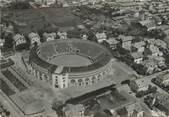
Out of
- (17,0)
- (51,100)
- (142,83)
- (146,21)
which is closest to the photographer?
(51,100)

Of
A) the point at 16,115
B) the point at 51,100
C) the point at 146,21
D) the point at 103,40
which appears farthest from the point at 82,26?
the point at 16,115

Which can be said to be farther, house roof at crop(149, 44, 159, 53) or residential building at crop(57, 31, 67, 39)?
residential building at crop(57, 31, 67, 39)

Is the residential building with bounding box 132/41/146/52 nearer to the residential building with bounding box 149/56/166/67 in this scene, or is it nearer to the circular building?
the residential building with bounding box 149/56/166/67

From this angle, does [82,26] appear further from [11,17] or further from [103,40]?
[11,17]

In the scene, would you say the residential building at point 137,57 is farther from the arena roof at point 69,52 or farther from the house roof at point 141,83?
the house roof at point 141,83

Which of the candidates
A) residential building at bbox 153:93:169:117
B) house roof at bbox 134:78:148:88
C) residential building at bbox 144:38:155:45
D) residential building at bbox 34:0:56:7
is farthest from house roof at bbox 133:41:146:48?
residential building at bbox 34:0:56:7

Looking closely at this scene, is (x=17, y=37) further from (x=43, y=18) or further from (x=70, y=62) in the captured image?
(x=70, y=62)

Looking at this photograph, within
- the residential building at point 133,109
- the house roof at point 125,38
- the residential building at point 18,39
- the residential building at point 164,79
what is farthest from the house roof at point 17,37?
the residential building at point 133,109

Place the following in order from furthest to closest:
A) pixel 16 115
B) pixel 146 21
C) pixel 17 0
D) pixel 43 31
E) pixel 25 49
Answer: pixel 17 0, pixel 146 21, pixel 43 31, pixel 25 49, pixel 16 115
